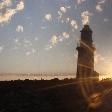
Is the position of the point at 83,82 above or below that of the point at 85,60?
below

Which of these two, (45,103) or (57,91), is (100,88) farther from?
(45,103)

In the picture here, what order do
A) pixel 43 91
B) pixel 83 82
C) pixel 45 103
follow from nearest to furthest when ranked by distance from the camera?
pixel 45 103 → pixel 43 91 → pixel 83 82

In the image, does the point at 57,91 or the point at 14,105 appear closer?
the point at 14,105

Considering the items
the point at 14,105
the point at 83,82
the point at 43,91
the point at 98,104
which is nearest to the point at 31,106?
the point at 14,105

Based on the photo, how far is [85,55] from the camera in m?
42.8

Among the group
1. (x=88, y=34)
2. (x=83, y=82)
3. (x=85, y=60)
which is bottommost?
(x=83, y=82)

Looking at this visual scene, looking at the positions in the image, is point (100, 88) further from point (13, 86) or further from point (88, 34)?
point (13, 86)

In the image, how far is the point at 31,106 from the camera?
24984 millimetres

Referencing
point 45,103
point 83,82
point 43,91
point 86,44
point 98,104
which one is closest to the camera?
point 45,103

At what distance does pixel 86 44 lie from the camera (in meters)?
42.3

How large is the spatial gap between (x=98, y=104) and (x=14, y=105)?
1065cm

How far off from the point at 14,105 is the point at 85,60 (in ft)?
65.0

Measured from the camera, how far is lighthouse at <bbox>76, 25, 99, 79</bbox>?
42312 millimetres

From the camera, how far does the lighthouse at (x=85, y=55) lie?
1666 inches
